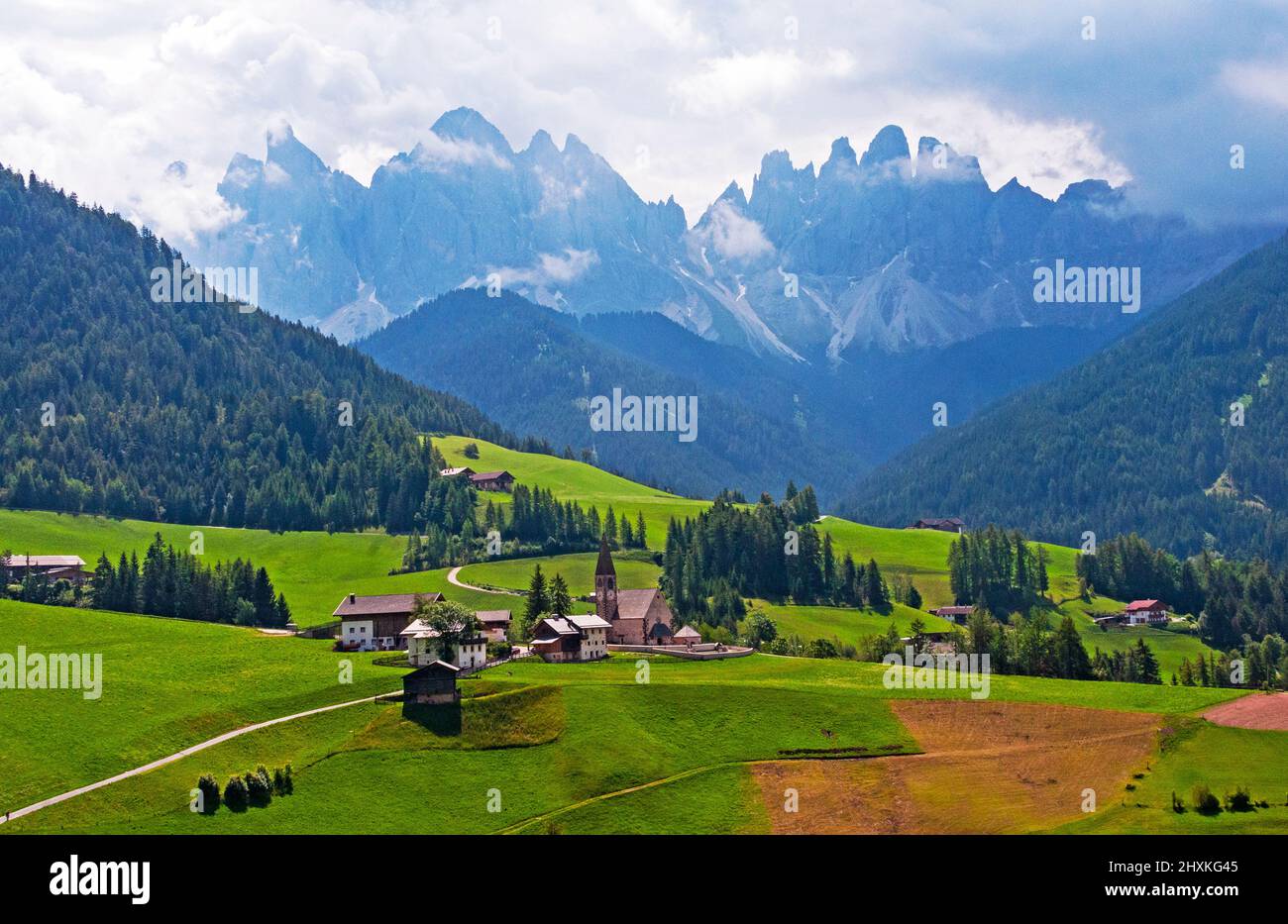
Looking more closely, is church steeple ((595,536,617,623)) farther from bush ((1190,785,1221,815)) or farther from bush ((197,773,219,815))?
bush ((1190,785,1221,815))

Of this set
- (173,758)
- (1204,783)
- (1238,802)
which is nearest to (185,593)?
(173,758)

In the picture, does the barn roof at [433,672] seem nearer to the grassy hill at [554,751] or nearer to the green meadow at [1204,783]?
the grassy hill at [554,751]

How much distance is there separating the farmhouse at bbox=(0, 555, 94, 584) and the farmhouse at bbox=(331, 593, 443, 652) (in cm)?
5262

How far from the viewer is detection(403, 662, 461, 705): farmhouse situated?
114938mm

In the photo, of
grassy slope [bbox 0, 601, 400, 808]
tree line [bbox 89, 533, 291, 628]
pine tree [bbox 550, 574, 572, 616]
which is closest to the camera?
grassy slope [bbox 0, 601, 400, 808]

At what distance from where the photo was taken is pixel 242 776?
3866 inches

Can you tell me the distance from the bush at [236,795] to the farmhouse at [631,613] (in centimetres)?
6548

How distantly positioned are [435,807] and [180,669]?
38.6 m

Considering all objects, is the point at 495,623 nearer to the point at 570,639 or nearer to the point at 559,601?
the point at 559,601

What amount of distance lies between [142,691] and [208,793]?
2430 centimetres

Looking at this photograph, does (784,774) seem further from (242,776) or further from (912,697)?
(242,776)

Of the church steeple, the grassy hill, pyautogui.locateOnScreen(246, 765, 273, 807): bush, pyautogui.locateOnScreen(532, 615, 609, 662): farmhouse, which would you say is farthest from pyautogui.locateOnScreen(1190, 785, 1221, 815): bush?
the church steeple

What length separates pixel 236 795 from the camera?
96.0 m
